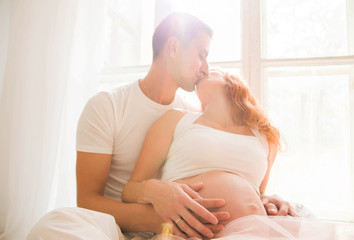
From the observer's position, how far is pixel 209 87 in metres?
1.46

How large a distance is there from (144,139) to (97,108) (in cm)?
25

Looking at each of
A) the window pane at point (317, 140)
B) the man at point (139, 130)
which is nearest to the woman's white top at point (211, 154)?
the man at point (139, 130)

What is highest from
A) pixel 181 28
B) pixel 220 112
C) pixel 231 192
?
pixel 181 28

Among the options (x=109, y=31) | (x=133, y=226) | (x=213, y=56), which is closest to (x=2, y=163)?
(x=109, y=31)

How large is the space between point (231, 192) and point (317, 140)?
99cm

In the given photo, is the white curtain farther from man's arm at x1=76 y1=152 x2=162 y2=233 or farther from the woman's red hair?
the woman's red hair

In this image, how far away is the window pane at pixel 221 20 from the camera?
2.02m

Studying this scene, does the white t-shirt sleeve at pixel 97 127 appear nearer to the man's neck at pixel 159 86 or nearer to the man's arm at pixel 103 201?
the man's arm at pixel 103 201

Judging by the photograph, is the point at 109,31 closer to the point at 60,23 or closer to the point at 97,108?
the point at 60,23

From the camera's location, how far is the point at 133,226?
3.53 feet

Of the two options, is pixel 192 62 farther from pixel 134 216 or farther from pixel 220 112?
pixel 134 216

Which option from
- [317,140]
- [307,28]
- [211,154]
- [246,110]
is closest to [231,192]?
[211,154]

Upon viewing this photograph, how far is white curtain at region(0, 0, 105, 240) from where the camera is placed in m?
1.93

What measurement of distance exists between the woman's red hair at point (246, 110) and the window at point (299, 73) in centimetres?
43
